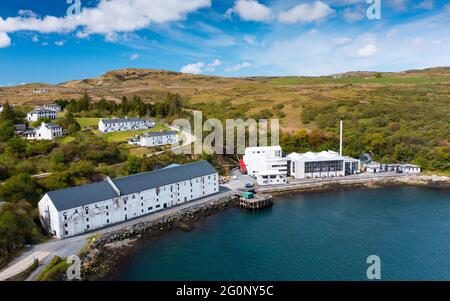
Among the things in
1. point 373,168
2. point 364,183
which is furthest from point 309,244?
point 373,168

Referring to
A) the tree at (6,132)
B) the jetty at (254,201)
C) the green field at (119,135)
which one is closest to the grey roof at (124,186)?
the jetty at (254,201)

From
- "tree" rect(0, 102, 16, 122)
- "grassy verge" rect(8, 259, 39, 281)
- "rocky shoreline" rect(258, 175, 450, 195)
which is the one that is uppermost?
"tree" rect(0, 102, 16, 122)

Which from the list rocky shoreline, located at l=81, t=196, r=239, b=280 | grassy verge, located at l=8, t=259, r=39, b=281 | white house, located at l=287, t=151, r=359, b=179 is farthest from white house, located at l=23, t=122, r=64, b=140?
white house, located at l=287, t=151, r=359, b=179

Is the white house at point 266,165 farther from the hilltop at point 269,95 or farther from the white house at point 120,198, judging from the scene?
the hilltop at point 269,95

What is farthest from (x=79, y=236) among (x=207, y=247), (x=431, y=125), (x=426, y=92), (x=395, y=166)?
(x=426, y=92)

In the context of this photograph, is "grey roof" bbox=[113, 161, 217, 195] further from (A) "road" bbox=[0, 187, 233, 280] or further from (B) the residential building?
(B) the residential building

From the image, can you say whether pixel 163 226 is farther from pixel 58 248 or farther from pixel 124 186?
pixel 58 248
